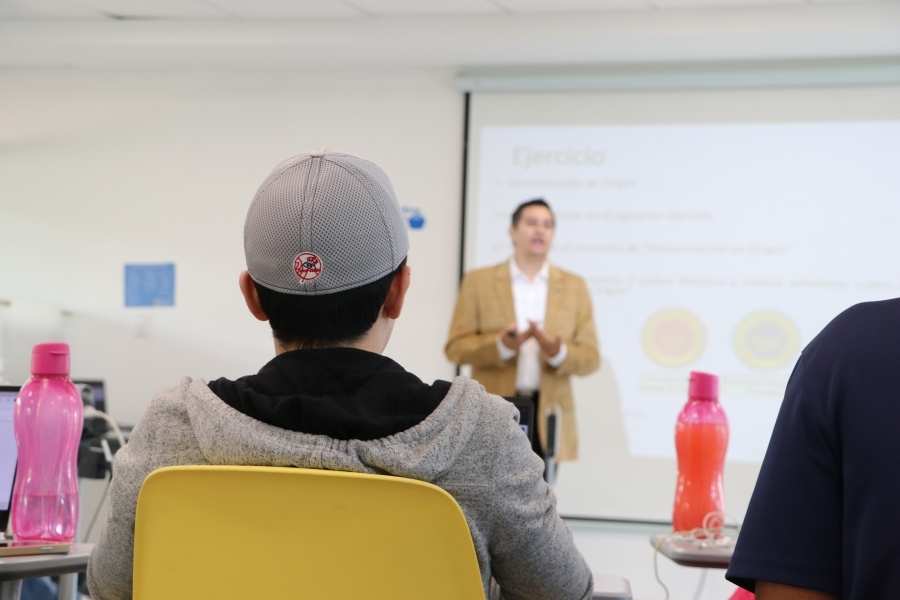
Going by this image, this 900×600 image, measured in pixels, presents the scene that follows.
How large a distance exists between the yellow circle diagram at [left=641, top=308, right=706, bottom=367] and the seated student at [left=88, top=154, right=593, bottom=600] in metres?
4.30

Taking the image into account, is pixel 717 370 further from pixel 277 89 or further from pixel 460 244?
pixel 277 89

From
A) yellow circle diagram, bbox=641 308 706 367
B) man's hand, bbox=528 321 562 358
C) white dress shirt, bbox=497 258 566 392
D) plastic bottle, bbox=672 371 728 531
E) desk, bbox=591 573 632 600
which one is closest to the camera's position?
desk, bbox=591 573 632 600

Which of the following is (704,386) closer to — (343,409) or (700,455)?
(700,455)

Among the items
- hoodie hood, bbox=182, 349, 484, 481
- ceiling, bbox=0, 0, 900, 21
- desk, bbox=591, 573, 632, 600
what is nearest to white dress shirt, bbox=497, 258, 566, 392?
ceiling, bbox=0, 0, 900, 21

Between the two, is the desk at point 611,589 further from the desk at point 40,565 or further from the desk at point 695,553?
the desk at point 40,565

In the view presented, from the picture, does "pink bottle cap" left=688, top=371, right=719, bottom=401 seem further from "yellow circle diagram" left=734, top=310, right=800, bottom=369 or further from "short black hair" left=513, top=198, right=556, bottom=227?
"yellow circle diagram" left=734, top=310, right=800, bottom=369

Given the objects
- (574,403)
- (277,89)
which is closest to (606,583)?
(574,403)

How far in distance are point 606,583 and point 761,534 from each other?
2.74ft

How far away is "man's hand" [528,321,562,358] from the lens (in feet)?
16.1

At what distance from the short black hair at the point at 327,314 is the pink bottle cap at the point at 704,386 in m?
1.28

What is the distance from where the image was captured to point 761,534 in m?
0.94

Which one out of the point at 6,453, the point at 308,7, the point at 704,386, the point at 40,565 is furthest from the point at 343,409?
the point at 308,7

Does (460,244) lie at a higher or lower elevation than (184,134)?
lower

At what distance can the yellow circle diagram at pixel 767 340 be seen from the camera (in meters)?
5.37
